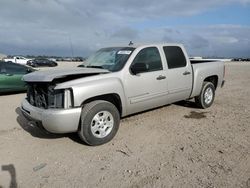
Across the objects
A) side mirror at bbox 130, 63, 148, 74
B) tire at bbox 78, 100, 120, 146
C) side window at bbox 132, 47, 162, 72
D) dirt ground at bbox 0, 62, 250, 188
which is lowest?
dirt ground at bbox 0, 62, 250, 188

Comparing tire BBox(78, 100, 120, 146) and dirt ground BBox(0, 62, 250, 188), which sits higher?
tire BBox(78, 100, 120, 146)

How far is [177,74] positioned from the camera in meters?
6.70

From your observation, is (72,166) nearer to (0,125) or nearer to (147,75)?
(147,75)

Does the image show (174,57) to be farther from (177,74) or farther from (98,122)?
(98,122)

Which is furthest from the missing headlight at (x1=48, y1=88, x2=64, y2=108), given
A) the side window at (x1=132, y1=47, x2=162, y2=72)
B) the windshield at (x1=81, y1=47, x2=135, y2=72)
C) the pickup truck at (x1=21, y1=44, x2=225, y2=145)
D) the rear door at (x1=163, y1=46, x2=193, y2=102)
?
the rear door at (x1=163, y1=46, x2=193, y2=102)

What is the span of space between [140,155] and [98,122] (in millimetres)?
1015

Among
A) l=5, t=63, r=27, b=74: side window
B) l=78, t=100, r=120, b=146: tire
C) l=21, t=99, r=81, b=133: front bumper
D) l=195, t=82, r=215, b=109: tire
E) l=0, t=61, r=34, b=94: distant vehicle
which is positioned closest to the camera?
l=21, t=99, r=81, b=133: front bumper

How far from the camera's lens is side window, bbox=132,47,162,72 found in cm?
600

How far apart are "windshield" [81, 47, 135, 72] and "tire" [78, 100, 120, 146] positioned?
92cm

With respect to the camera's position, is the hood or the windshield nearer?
the hood

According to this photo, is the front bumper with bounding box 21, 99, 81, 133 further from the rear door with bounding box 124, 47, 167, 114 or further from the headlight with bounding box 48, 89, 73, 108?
the rear door with bounding box 124, 47, 167, 114

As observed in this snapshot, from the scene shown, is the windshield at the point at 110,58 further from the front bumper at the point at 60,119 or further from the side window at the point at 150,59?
the front bumper at the point at 60,119

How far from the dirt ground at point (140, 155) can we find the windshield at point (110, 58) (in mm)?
1405

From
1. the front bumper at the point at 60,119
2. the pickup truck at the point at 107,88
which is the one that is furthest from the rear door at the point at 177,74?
the front bumper at the point at 60,119
